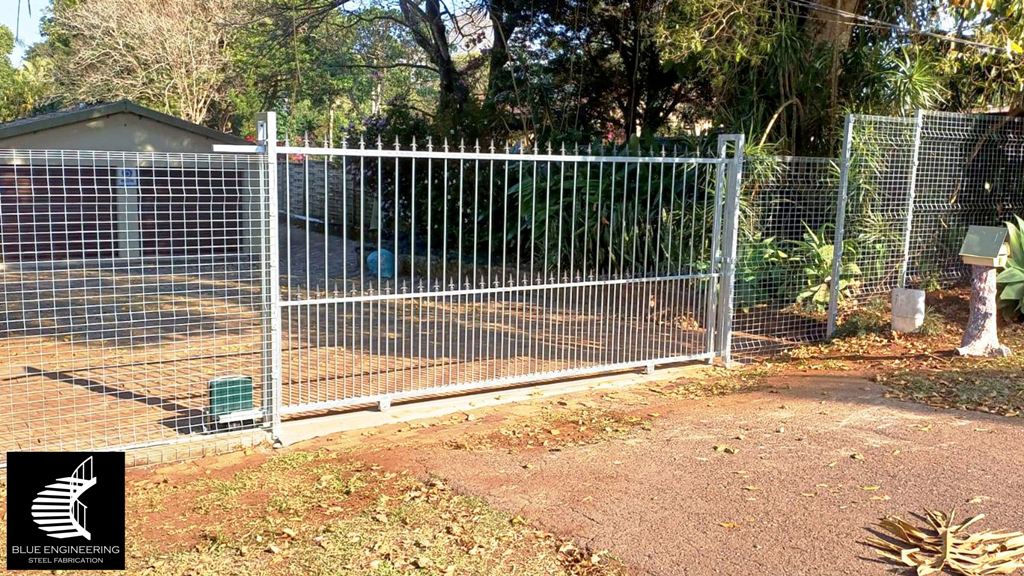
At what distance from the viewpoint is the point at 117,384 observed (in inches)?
285

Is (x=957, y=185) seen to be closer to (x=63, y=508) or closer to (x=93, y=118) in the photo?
(x=63, y=508)

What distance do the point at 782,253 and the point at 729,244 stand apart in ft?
4.31

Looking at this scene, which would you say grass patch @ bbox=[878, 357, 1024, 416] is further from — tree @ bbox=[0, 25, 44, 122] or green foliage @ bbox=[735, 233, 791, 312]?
tree @ bbox=[0, 25, 44, 122]

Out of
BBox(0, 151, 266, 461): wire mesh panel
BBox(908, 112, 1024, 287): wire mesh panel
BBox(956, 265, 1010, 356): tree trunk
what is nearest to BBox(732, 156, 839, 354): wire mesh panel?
BBox(908, 112, 1024, 287): wire mesh panel

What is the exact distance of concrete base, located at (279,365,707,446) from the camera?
6.10m

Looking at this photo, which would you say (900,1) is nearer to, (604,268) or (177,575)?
(604,268)

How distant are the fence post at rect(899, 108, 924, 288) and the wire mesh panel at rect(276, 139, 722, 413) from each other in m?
2.13

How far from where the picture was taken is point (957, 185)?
10.5m

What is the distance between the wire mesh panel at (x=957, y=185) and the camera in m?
9.95

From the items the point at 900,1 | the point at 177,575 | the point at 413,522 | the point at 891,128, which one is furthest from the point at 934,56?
the point at 177,575

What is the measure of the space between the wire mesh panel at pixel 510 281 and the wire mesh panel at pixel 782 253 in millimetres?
446

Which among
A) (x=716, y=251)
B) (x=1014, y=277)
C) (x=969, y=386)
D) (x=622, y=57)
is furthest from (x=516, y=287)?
(x=622, y=57)

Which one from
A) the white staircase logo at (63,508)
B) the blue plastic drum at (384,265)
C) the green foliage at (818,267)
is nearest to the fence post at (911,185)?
the green foliage at (818,267)

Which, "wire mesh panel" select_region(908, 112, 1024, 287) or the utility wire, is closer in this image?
"wire mesh panel" select_region(908, 112, 1024, 287)
